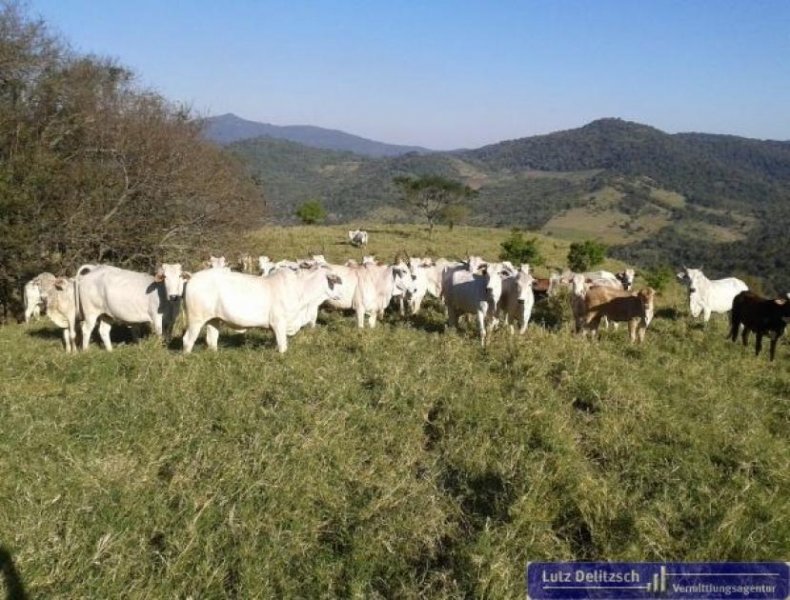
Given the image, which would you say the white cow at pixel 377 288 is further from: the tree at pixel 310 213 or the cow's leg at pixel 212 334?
the tree at pixel 310 213

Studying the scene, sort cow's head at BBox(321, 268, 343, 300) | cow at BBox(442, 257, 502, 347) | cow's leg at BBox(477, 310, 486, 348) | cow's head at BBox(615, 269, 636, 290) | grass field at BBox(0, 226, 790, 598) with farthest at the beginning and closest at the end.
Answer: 1. cow's head at BBox(615, 269, 636, 290)
2. cow at BBox(442, 257, 502, 347)
3. cow's head at BBox(321, 268, 343, 300)
4. cow's leg at BBox(477, 310, 486, 348)
5. grass field at BBox(0, 226, 790, 598)

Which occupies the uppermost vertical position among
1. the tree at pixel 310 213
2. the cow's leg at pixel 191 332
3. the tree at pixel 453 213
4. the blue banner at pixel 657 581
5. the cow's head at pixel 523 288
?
the tree at pixel 453 213

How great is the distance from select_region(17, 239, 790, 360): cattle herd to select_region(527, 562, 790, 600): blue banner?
6.63 m

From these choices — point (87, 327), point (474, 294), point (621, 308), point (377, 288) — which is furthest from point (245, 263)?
point (621, 308)

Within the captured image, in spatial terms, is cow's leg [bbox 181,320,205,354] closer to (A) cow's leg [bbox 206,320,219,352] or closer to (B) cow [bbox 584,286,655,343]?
(A) cow's leg [bbox 206,320,219,352]

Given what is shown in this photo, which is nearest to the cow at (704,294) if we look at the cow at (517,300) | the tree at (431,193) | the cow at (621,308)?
the cow at (621,308)

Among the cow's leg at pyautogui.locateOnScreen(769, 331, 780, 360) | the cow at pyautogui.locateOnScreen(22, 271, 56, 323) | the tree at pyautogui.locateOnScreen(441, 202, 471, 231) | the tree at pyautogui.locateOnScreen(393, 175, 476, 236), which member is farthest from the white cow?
the tree at pyautogui.locateOnScreen(441, 202, 471, 231)

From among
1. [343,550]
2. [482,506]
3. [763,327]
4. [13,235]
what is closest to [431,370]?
[482,506]

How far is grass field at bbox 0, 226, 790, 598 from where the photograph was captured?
510 cm

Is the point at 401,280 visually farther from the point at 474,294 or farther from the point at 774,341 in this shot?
the point at 774,341

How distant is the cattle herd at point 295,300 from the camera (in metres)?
11.0

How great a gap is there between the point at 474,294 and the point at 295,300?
3883 millimetres

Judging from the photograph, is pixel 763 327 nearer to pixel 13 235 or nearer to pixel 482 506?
pixel 482 506

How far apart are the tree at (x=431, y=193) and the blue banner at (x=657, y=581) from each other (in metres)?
51.5
